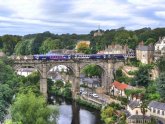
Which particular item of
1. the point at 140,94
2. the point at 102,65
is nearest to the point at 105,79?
the point at 102,65

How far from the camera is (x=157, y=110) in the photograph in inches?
2057

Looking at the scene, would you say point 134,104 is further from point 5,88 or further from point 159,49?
point 159,49

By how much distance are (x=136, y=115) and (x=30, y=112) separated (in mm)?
14196

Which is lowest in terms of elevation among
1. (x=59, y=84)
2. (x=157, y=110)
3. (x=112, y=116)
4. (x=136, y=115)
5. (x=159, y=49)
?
(x=112, y=116)

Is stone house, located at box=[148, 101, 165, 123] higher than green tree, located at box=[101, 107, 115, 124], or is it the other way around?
stone house, located at box=[148, 101, 165, 123]

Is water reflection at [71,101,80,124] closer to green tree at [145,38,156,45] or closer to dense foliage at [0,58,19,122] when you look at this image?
dense foliage at [0,58,19,122]

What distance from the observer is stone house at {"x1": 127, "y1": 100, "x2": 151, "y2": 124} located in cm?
4972

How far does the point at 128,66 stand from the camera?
78.4 meters

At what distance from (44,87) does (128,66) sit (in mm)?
15908

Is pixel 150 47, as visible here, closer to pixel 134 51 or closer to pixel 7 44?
pixel 134 51

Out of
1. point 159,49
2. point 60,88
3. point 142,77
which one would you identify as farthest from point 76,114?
point 159,49

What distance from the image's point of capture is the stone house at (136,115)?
49.7 m

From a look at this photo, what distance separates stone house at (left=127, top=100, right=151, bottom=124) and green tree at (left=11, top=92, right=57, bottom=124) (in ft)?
36.1

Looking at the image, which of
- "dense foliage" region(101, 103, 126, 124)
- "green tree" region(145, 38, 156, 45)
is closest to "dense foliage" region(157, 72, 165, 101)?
"dense foliage" region(101, 103, 126, 124)
